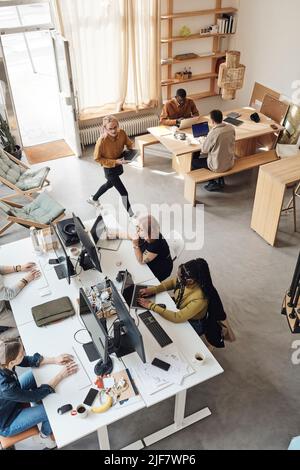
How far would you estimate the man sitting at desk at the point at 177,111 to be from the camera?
6.34 metres

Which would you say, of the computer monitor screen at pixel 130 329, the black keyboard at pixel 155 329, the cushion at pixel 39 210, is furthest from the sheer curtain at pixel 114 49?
the computer monitor screen at pixel 130 329

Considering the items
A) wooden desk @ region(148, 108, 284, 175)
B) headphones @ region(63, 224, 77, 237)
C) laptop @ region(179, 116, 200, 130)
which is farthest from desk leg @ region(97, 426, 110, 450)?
laptop @ region(179, 116, 200, 130)

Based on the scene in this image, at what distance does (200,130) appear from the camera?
603cm

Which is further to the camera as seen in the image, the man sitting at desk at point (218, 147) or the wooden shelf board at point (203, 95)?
the wooden shelf board at point (203, 95)

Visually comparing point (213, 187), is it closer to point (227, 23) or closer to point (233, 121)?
point (233, 121)

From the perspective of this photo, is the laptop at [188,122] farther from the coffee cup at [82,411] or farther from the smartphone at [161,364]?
the coffee cup at [82,411]

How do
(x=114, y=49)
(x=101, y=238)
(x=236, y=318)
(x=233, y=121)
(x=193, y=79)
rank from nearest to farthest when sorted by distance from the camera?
(x=101, y=238) → (x=236, y=318) → (x=233, y=121) → (x=114, y=49) → (x=193, y=79)

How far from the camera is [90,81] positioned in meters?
6.84

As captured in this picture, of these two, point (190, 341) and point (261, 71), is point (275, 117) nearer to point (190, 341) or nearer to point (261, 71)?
point (261, 71)

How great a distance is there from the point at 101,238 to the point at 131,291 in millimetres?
805

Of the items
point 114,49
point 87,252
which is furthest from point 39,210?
point 114,49

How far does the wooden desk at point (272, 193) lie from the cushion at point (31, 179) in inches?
111

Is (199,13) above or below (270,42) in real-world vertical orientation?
above
